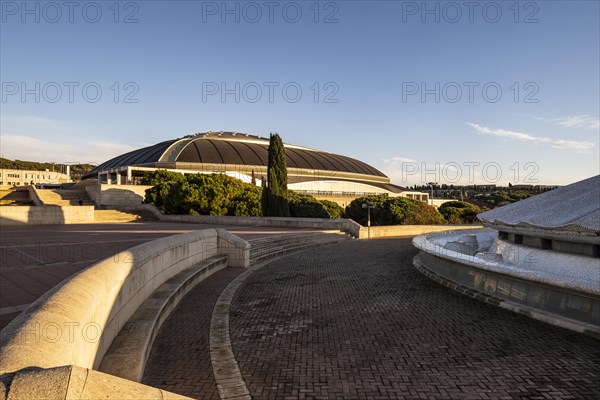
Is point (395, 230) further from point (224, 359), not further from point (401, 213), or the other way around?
point (224, 359)

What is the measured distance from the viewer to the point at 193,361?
5.09 metres

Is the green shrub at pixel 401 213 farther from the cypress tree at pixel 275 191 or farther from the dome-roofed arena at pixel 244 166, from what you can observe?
the dome-roofed arena at pixel 244 166

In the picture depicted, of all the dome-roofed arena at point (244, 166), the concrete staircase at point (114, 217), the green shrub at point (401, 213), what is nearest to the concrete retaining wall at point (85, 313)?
the concrete staircase at point (114, 217)

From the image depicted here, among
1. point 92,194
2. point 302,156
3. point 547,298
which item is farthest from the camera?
point 302,156

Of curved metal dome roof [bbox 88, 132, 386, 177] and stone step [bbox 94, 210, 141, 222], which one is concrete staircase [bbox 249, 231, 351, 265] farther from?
curved metal dome roof [bbox 88, 132, 386, 177]

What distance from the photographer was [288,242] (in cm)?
1803

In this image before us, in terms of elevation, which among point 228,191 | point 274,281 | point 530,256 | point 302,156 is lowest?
point 274,281

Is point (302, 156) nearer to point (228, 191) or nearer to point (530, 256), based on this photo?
point (228, 191)

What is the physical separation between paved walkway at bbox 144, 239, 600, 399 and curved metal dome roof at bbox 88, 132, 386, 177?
198 ft

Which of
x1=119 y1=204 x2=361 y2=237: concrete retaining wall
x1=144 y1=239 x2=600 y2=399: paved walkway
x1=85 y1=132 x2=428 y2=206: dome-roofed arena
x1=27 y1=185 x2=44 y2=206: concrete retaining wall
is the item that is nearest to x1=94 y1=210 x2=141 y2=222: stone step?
x1=119 y1=204 x2=361 y2=237: concrete retaining wall

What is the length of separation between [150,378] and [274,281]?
5871 millimetres

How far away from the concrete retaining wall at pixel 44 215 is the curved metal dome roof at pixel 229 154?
36049 mm

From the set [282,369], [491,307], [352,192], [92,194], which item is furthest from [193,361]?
[352,192]

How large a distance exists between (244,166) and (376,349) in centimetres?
6178
